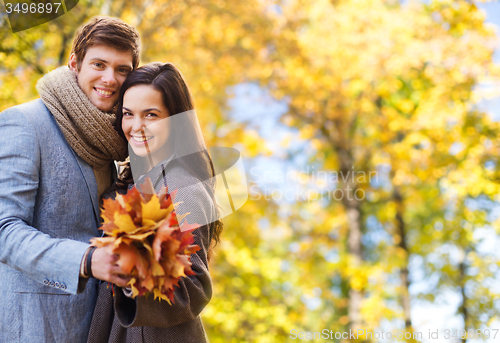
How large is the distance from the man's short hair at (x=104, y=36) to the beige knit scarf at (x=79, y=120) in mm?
142

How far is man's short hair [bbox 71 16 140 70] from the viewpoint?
1.81 meters

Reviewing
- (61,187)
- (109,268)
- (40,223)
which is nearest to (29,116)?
(61,187)

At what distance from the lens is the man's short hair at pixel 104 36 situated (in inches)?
71.4

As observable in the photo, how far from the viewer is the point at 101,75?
1824 mm

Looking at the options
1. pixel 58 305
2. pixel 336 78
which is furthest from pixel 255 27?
pixel 58 305

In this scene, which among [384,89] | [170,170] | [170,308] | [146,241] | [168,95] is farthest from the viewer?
[384,89]

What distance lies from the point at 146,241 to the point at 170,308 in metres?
0.35

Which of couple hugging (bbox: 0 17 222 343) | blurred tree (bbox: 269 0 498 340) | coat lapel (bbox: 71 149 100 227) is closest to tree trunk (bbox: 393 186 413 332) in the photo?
blurred tree (bbox: 269 0 498 340)

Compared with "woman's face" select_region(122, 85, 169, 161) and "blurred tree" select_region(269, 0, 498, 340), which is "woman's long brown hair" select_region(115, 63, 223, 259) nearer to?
"woman's face" select_region(122, 85, 169, 161)

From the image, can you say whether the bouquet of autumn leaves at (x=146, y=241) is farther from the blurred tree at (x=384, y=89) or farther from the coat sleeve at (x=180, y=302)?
the blurred tree at (x=384, y=89)

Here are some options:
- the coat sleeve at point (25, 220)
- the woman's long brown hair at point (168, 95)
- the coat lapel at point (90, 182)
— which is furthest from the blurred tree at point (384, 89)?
the coat sleeve at point (25, 220)

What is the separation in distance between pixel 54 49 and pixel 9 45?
35.8 inches

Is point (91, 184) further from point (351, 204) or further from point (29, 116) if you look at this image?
point (351, 204)

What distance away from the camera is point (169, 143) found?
1.82 metres
